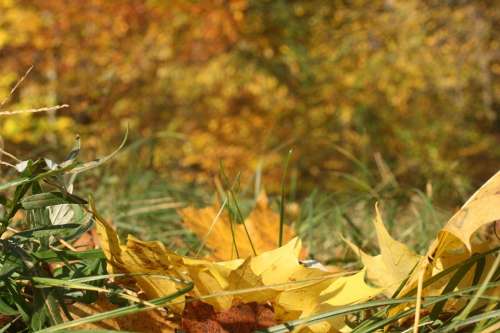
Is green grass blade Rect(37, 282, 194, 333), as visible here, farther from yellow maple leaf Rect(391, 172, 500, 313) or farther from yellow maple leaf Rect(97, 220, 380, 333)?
yellow maple leaf Rect(391, 172, 500, 313)

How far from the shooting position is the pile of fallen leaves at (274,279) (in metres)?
0.44

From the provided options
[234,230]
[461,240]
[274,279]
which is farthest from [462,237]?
[234,230]

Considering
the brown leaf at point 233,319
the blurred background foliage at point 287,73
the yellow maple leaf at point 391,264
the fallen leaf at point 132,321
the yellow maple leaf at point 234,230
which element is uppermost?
the yellow maple leaf at point 391,264

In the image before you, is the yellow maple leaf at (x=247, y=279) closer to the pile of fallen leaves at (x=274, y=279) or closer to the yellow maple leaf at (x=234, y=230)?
the pile of fallen leaves at (x=274, y=279)

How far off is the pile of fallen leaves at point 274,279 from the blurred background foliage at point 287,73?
10.3 feet

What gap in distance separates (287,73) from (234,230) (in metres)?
3.99

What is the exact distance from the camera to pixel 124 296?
1.48 feet

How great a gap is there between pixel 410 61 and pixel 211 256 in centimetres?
421

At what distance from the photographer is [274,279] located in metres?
0.47

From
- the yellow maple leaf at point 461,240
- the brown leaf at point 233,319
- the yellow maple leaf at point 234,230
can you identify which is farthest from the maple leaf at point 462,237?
the yellow maple leaf at point 234,230

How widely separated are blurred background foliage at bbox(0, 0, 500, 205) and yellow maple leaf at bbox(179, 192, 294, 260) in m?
2.82

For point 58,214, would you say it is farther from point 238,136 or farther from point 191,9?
point 238,136

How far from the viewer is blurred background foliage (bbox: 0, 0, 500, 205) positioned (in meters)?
3.87

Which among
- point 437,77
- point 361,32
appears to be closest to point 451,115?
point 437,77
